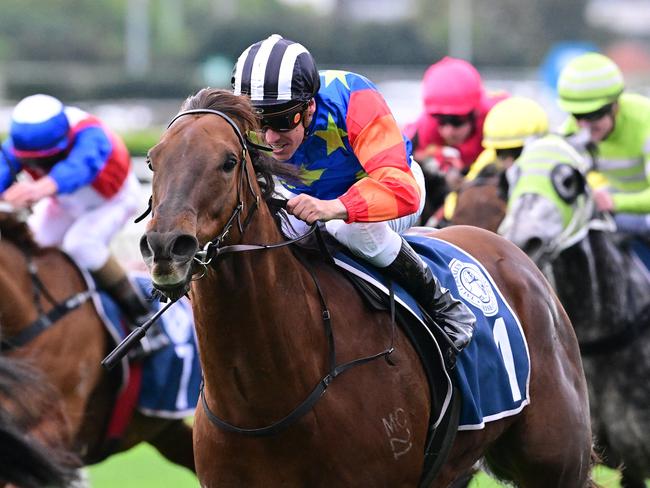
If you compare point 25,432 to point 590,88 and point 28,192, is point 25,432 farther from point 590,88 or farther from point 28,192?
point 590,88

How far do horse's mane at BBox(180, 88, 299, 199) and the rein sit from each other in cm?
4

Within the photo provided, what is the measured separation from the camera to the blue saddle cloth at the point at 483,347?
4.39 metres

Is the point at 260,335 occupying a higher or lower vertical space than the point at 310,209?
lower

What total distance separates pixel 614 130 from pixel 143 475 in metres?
3.49

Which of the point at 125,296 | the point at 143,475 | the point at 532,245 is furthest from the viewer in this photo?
the point at 143,475

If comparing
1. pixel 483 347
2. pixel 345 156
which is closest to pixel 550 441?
pixel 483 347

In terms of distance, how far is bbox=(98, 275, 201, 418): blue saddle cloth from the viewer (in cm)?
663

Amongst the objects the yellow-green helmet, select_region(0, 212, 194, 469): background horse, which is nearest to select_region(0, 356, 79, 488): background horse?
select_region(0, 212, 194, 469): background horse

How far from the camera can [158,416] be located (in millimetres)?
6715

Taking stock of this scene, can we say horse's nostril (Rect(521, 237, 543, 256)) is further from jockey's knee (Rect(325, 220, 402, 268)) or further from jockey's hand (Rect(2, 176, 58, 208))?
jockey's hand (Rect(2, 176, 58, 208))

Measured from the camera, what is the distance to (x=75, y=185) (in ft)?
21.2

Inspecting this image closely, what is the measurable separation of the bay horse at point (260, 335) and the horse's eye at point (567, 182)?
7.50ft

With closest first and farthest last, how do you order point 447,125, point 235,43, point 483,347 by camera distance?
1. point 483,347
2. point 447,125
3. point 235,43

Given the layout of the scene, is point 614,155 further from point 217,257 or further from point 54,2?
point 54,2
